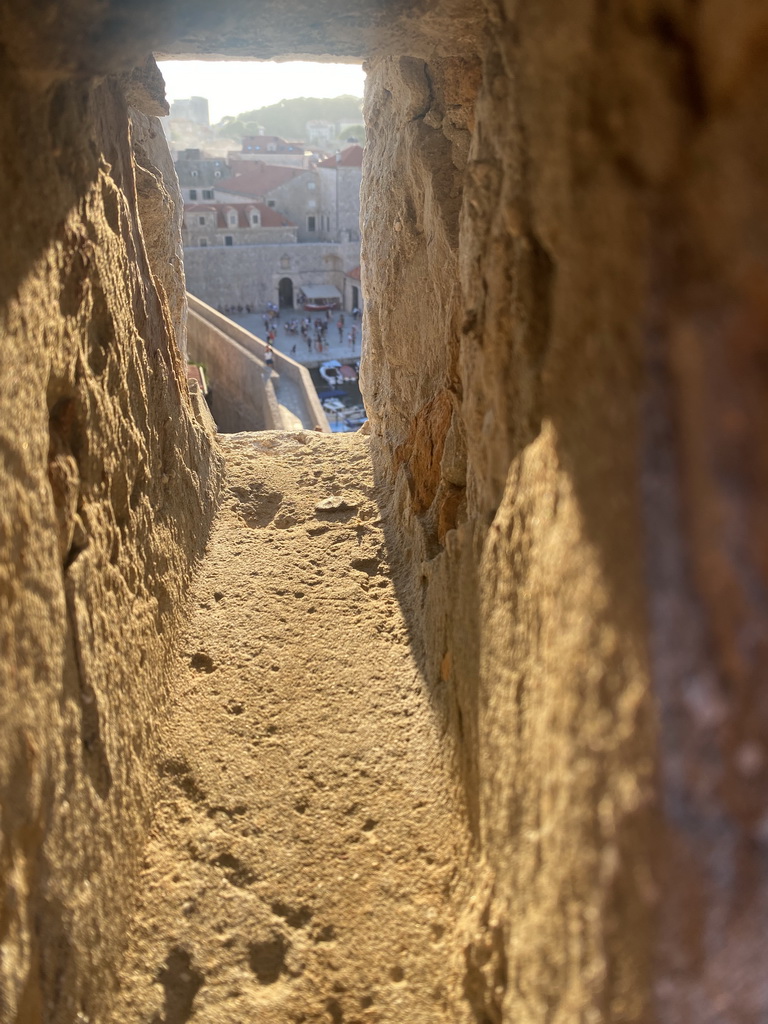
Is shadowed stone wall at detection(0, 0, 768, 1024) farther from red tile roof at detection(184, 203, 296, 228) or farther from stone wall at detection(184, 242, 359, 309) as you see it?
red tile roof at detection(184, 203, 296, 228)

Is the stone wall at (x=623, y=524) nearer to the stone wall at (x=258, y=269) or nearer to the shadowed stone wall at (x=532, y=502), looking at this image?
the shadowed stone wall at (x=532, y=502)

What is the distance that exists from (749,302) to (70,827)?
183 cm

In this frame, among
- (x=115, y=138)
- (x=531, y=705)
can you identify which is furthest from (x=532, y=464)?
(x=115, y=138)

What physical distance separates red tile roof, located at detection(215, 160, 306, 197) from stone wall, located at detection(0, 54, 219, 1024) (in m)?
25.2

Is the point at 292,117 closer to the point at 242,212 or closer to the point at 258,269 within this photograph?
the point at 242,212

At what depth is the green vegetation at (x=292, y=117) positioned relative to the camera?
53.7 metres

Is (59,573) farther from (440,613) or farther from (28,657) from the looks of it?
(440,613)

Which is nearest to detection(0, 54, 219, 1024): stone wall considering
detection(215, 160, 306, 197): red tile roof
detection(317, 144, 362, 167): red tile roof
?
detection(317, 144, 362, 167): red tile roof

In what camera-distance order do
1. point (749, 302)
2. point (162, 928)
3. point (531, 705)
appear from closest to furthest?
point (749, 302) < point (531, 705) < point (162, 928)

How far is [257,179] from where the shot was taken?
26.9 m

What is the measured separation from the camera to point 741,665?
1.14 metres

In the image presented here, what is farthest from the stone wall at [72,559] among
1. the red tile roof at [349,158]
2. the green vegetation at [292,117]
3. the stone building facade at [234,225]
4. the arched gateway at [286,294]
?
the green vegetation at [292,117]

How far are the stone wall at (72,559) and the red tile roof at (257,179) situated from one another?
25.2m

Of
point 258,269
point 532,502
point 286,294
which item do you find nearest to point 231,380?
point 258,269
